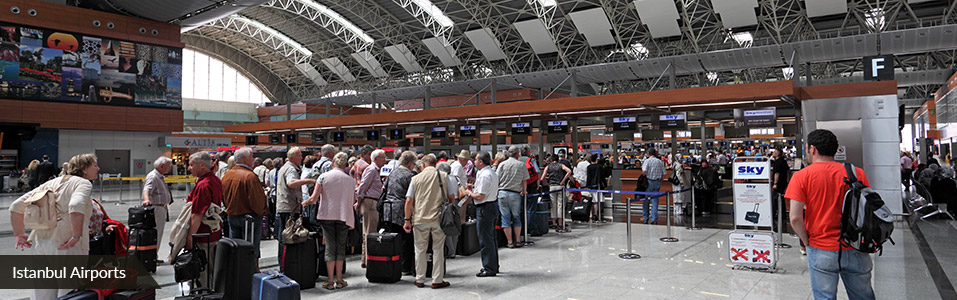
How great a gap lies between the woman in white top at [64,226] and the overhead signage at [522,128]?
42.9 ft

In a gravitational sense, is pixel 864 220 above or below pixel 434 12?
below

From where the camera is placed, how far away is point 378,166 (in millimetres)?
5730

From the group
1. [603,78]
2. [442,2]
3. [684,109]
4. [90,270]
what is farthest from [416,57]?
[90,270]

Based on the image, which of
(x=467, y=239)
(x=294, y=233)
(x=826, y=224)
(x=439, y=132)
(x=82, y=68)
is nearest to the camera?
(x=826, y=224)

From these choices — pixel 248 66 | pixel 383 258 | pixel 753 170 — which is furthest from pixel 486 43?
pixel 248 66

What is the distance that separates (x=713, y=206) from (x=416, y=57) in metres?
19.6

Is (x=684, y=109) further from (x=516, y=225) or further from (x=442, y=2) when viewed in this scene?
(x=442, y=2)

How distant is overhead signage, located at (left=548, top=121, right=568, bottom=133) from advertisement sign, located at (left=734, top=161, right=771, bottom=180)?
879 centimetres

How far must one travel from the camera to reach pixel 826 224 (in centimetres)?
280

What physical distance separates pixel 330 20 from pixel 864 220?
26.9 metres

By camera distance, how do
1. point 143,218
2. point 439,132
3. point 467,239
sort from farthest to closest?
point 439,132
point 467,239
point 143,218

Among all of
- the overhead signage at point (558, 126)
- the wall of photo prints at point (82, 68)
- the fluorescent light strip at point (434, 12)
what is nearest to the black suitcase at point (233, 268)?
the overhead signage at point (558, 126)

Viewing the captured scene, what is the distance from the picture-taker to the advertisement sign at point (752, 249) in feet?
18.3

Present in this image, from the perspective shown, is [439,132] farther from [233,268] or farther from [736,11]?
[233,268]
